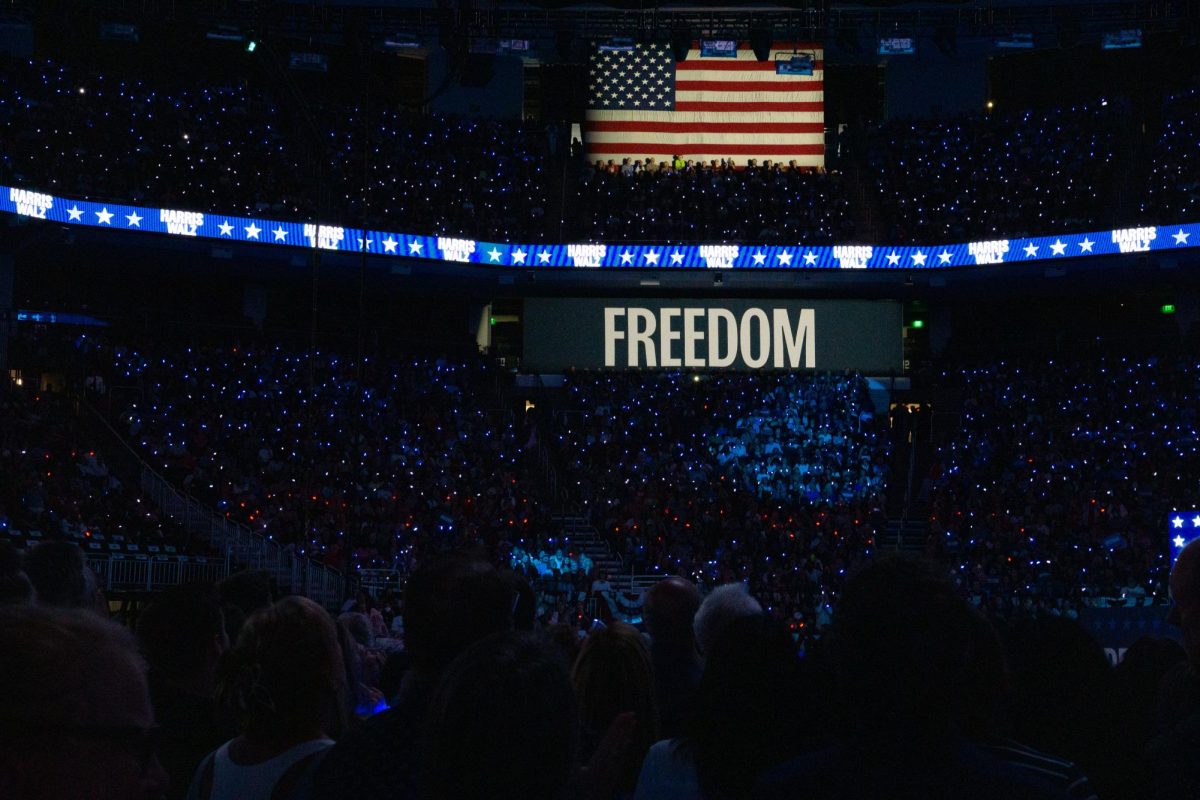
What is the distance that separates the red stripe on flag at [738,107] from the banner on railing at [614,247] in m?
5.14

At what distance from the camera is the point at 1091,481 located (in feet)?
94.9

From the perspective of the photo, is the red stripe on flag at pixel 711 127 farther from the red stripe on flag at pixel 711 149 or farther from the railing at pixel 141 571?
the railing at pixel 141 571

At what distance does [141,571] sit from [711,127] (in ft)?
71.3

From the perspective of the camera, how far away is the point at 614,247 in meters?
34.2

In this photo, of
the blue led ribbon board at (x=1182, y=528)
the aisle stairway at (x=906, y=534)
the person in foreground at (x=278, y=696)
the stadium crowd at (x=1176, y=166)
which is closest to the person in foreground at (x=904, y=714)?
the person in foreground at (x=278, y=696)

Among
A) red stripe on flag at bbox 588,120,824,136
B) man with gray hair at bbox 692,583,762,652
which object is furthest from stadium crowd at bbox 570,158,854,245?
man with gray hair at bbox 692,583,762,652

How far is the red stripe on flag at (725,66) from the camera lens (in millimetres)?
37469

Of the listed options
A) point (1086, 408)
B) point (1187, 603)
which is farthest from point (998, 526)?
point (1187, 603)

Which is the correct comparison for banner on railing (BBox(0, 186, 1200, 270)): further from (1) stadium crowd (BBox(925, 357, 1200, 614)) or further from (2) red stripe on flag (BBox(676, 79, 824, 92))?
(2) red stripe on flag (BBox(676, 79, 824, 92))

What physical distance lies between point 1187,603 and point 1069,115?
34.5 m

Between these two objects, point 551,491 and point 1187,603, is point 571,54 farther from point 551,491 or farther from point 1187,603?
point 1187,603

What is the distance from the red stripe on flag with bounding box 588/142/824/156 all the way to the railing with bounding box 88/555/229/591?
19894 millimetres

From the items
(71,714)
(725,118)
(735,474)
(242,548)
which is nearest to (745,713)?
(71,714)

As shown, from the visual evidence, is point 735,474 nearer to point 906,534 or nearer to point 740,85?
point 906,534
